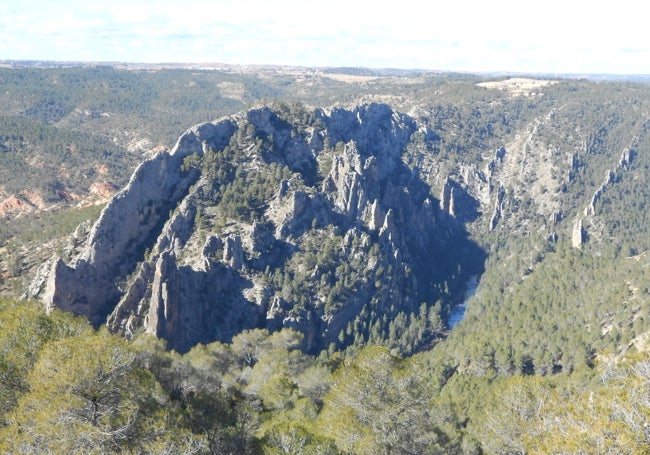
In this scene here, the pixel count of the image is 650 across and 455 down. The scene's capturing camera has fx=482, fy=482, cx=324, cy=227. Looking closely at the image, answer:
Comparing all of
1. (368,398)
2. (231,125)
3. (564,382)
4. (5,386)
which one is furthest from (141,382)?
(231,125)

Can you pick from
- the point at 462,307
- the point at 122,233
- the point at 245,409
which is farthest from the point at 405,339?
the point at 245,409

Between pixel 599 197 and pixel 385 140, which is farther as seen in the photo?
pixel 385 140

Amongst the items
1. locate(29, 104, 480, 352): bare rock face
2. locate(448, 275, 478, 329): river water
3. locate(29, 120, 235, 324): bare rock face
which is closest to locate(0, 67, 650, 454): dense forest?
locate(29, 104, 480, 352): bare rock face

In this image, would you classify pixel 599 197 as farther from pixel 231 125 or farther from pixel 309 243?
pixel 231 125

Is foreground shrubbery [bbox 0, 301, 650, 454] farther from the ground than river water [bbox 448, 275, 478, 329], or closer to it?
farther from the ground

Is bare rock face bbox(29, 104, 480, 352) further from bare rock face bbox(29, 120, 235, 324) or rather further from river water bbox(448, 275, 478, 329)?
river water bbox(448, 275, 478, 329)

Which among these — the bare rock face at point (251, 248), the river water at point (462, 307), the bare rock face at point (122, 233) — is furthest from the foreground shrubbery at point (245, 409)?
the river water at point (462, 307)
